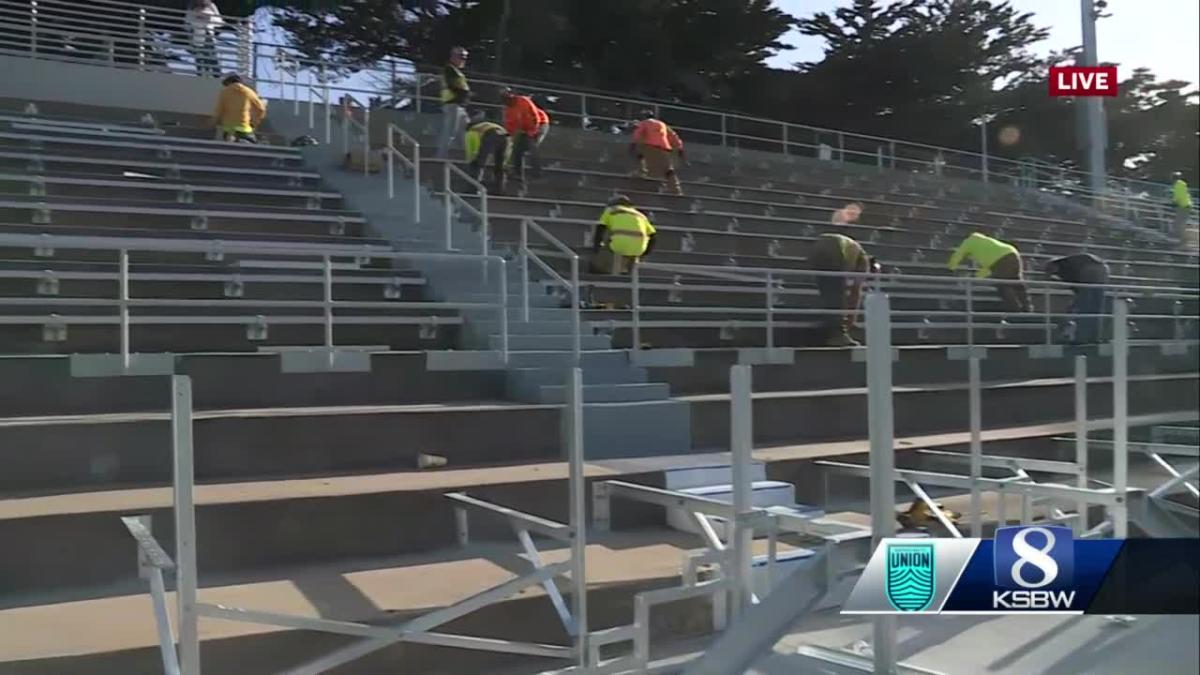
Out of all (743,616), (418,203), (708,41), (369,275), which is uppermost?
(708,41)

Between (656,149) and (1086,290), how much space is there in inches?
174

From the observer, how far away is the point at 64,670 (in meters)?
3.26

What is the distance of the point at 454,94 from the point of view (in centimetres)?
1145

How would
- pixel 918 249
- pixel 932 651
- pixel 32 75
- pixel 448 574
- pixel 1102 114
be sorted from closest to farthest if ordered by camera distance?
pixel 932 651
pixel 448 574
pixel 1102 114
pixel 918 249
pixel 32 75

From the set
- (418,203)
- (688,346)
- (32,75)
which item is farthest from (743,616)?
(32,75)

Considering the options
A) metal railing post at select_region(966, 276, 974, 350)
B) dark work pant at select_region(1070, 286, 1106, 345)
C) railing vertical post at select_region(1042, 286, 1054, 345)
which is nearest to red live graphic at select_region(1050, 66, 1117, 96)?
metal railing post at select_region(966, 276, 974, 350)

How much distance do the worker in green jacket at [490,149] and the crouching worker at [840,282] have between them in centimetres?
322

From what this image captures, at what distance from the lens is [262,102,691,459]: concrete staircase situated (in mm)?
6414

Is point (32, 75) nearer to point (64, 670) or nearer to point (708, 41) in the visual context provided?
point (708, 41)

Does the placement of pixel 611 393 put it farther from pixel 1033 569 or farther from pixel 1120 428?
pixel 1033 569

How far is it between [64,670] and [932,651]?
9.60 ft

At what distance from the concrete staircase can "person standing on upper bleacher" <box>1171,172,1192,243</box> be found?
5067 millimetres

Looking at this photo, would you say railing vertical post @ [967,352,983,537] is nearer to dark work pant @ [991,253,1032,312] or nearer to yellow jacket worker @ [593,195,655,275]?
yellow jacket worker @ [593,195,655,275]

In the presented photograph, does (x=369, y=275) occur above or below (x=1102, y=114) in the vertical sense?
below
